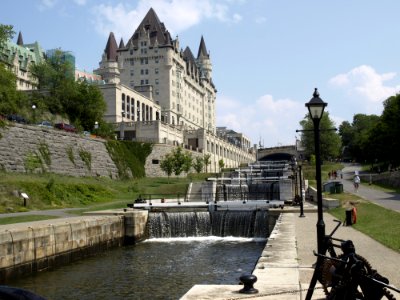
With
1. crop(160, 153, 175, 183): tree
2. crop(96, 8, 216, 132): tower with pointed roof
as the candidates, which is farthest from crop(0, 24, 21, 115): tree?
crop(96, 8, 216, 132): tower with pointed roof

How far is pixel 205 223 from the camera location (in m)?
30.5

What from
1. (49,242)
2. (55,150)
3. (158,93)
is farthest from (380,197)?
(158,93)

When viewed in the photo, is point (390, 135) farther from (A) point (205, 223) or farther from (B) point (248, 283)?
(B) point (248, 283)

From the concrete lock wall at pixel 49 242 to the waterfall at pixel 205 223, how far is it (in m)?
4.07

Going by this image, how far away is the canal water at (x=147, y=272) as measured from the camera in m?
15.1

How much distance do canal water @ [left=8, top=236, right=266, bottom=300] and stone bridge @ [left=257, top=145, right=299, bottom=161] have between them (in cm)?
12595

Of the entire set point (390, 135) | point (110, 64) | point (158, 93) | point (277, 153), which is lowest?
point (390, 135)

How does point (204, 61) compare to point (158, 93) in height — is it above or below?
above

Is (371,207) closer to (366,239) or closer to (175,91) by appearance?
(366,239)

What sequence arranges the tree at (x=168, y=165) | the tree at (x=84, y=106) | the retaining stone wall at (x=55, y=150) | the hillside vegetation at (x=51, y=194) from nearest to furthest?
the hillside vegetation at (x=51, y=194)
the retaining stone wall at (x=55, y=150)
the tree at (x=168, y=165)
the tree at (x=84, y=106)

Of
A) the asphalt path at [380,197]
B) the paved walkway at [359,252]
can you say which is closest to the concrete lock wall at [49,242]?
the paved walkway at [359,252]

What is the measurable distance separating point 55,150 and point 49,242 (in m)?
32.1

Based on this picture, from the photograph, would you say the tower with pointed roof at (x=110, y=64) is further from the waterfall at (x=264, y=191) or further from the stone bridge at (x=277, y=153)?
the waterfall at (x=264, y=191)

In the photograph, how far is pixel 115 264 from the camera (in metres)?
20.5
